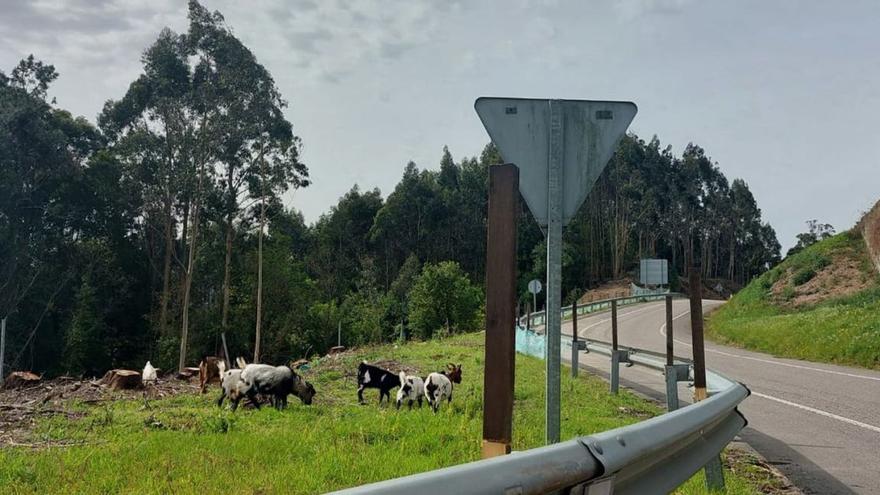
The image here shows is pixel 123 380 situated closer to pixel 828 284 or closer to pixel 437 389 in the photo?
pixel 437 389

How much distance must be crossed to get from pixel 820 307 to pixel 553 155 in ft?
97.7

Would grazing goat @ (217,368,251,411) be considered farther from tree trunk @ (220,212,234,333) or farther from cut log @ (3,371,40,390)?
tree trunk @ (220,212,234,333)

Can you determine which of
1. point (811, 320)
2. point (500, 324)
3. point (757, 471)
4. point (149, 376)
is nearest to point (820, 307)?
point (811, 320)

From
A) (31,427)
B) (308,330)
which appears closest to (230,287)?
(308,330)

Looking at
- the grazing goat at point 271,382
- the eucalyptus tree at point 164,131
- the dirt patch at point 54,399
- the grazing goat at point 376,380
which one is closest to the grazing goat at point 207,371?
the dirt patch at point 54,399

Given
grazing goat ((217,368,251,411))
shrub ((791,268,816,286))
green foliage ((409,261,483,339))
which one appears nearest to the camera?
grazing goat ((217,368,251,411))

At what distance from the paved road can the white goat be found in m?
4.04

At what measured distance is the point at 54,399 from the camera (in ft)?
37.6

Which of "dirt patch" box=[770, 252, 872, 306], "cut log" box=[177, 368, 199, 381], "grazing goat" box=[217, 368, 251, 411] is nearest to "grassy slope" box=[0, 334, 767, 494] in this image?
"grazing goat" box=[217, 368, 251, 411]

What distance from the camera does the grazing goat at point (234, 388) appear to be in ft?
31.9

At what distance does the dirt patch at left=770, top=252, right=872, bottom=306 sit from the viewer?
30703 mm

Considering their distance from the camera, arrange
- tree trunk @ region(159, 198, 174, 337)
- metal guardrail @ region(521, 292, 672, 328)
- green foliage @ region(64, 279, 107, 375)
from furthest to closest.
→ 1. tree trunk @ region(159, 198, 174, 337)
2. green foliage @ region(64, 279, 107, 375)
3. metal guardrail @ region(521, 292, 672, 328)

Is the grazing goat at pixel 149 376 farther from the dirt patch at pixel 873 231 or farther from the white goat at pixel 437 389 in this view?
the dirt patch at pixel 873 231

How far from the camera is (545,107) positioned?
155 inches
